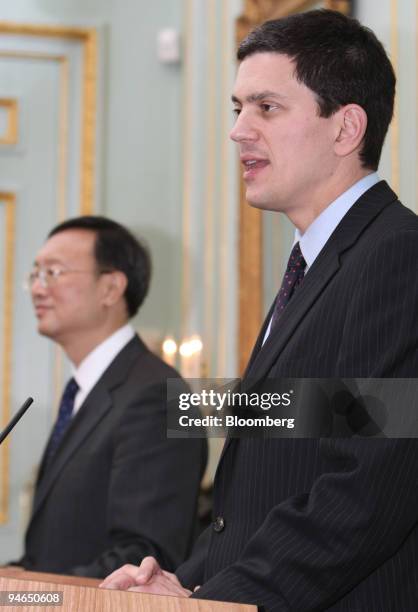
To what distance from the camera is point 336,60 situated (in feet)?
6.78

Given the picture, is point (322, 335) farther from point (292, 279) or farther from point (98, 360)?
point (98, 360)

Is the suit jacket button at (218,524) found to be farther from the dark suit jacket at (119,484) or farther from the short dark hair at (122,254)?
the short dark hair at (122,254)

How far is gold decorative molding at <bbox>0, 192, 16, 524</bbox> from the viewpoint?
559 cm

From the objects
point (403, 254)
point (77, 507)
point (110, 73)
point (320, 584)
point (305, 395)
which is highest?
point (110, 73)

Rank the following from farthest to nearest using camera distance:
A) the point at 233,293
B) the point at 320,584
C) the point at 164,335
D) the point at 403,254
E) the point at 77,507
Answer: the point at 164,335 < the point at 233,293 < the point at 77,507 < the point at 403,254 < the point at 320,584

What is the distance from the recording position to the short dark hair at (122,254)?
3.57 meters

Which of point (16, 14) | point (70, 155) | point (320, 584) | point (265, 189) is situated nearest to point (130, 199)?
point (70, 155)

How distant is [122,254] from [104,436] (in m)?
0.75

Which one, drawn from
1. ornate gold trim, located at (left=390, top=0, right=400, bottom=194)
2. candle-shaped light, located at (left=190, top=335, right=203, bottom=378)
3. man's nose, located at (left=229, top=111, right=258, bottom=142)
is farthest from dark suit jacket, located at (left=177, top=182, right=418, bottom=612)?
candle-shaped light, located at (left=190, top=335, right=203, bottom=378)

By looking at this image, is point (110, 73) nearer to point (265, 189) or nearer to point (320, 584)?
point (265, 189)

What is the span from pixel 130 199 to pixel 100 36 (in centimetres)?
90

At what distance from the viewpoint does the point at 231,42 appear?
17.3 feet

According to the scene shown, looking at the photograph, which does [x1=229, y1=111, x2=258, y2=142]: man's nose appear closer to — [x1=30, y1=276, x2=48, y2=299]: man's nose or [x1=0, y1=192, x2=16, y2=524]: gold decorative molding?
[x1=30, y1=276, x2=48, y2=299]: man's nose

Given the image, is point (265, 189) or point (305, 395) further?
point (265, 189)
